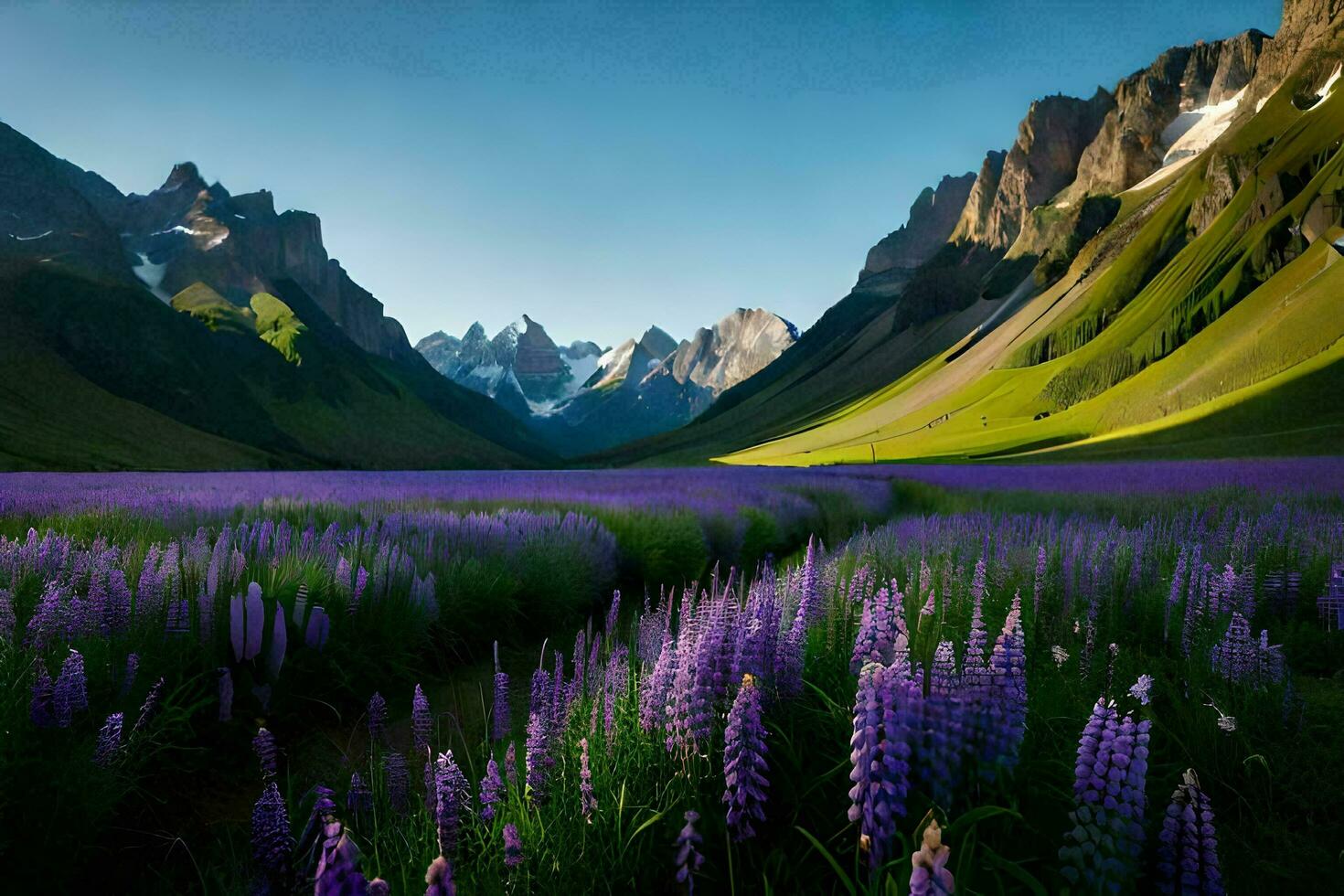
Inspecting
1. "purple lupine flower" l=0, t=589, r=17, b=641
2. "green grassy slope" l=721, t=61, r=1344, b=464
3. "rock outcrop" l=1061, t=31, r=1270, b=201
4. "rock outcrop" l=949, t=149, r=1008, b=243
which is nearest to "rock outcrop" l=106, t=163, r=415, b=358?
"green grassy slope" l=721, t=61, r=1344, b=464

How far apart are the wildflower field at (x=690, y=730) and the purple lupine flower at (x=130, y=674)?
19mm

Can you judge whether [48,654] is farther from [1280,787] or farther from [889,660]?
[1280,787]

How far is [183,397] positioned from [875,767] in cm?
13493

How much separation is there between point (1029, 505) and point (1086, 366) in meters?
80.5

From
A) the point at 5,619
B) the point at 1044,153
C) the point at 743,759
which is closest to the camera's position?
the point at 743,759

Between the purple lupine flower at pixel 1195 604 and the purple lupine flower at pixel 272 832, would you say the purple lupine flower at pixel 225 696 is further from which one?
the purple lupine flower at pixel 1195 604

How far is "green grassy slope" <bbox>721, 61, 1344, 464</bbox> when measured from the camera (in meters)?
48.7

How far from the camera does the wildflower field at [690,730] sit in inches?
79.0

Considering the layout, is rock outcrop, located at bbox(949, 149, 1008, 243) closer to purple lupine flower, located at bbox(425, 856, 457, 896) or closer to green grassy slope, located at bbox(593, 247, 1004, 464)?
green grassy slope, located at bbox(593, 247, 1004, 464)

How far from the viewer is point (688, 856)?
208 cm

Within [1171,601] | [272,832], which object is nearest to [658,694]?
[272,832]

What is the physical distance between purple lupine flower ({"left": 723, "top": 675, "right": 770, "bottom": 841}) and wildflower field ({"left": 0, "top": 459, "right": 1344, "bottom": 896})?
0.01 meters

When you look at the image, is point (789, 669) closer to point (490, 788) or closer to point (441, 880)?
point (490, 788)

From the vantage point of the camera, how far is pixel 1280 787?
8.34ft
